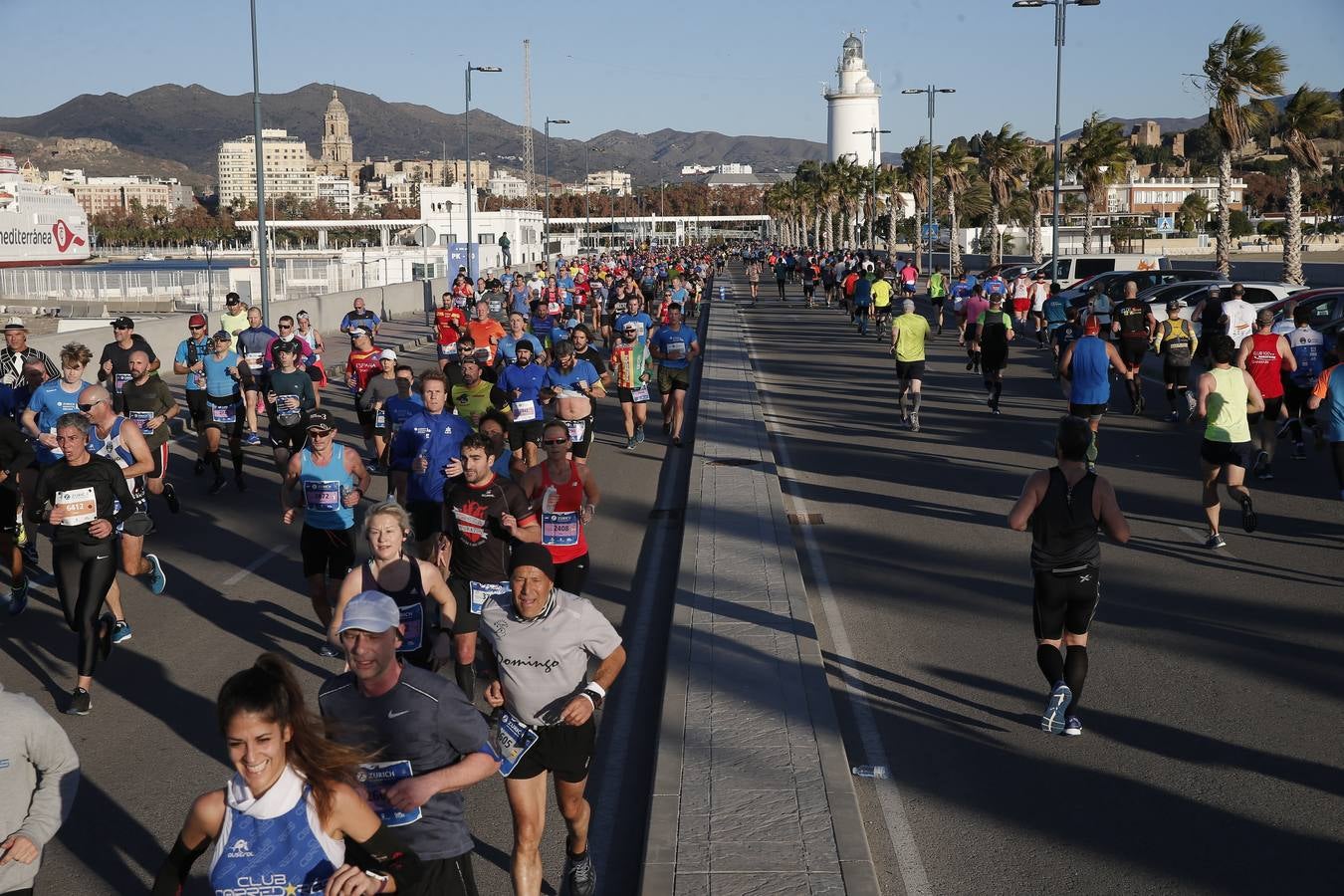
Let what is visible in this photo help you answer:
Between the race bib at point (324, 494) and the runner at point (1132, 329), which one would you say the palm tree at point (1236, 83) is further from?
the race bib at point (324, 494)

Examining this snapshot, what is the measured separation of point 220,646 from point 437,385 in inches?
88.0

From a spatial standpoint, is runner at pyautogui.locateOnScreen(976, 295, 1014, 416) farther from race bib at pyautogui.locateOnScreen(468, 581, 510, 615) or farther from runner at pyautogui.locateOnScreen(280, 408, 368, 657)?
race bib at pyautogui.locateOnScreen(468, 581, 510, 615)

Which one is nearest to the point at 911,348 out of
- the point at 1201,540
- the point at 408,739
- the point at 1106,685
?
the point at 1201,540

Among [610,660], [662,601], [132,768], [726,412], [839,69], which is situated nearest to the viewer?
[610,660]

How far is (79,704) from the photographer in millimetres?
7836

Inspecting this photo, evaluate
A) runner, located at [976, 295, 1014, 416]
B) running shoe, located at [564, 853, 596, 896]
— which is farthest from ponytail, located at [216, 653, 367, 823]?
runner, located at [976, 295, 1014, 416]

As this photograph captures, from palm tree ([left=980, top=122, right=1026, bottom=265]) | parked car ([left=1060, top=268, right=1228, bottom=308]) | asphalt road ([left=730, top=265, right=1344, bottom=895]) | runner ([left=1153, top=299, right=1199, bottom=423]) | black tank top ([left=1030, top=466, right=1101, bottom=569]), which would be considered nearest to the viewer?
asphalt road ([left=730, top=265, right=1344, bottom=895])

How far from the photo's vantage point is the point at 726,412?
21.8 m

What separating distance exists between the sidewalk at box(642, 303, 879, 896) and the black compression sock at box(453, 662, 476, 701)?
1.11m

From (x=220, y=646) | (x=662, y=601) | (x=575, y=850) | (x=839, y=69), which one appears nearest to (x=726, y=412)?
(x=662, y=601)

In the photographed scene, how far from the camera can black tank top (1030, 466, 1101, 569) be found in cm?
720

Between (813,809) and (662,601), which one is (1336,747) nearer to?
(813,809)

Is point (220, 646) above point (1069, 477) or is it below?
below

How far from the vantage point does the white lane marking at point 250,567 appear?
1118cm
